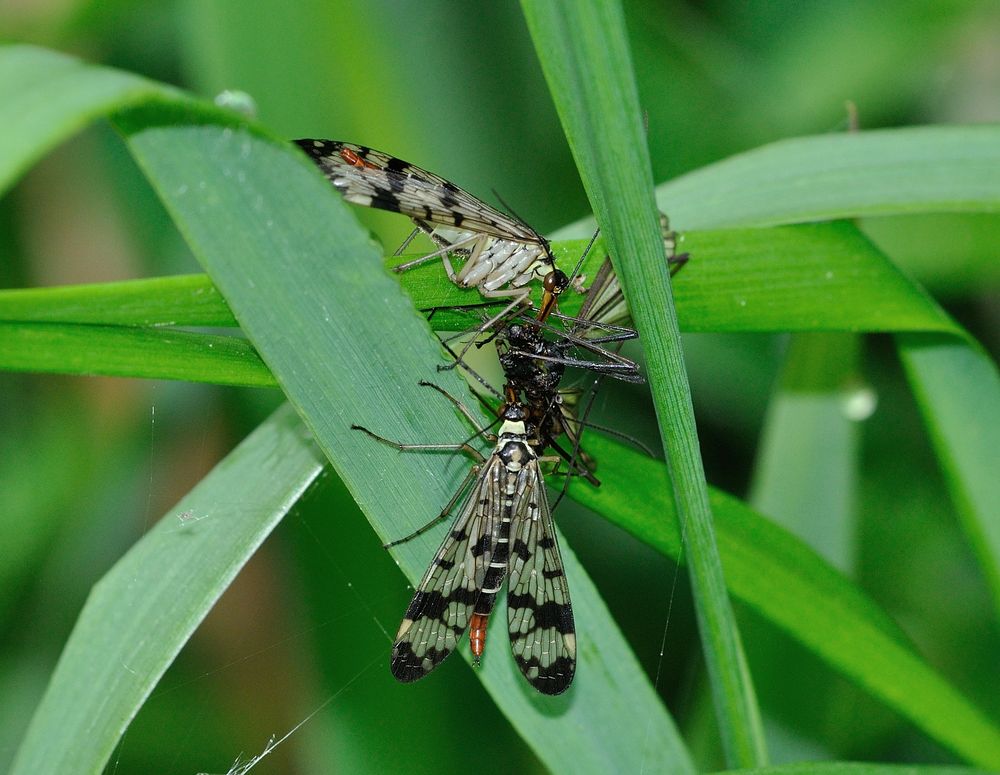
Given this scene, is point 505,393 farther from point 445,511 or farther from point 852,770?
point 852,770

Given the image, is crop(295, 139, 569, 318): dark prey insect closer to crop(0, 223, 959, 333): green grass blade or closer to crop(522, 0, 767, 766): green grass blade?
crop(0, 223, 959, 333): green grass blade

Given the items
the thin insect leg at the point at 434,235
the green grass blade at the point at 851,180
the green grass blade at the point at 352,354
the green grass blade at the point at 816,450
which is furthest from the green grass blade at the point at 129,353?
the green grass blade at the point at 816,450

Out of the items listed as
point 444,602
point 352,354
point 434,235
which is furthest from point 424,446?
point 434,235

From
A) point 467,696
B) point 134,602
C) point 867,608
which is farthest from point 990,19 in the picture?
point 134,602

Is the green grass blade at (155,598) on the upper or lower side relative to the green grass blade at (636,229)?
lower

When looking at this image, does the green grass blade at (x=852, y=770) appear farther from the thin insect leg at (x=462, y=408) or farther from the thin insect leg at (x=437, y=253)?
the thin insect leg at (x=437, y=253)

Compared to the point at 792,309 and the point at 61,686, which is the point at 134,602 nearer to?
the point at 61,686
